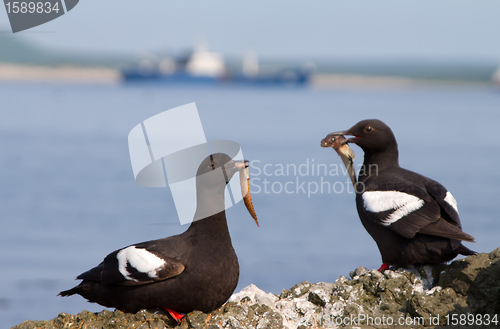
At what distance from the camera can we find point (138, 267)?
16.4 ft

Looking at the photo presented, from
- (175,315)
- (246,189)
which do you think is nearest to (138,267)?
(175,315)

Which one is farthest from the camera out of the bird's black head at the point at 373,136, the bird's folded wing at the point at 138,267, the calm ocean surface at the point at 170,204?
the calm ocean surface at the point at 170,204

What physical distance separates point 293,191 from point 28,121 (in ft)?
102

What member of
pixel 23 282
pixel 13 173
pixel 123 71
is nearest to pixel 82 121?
pixel 13 173

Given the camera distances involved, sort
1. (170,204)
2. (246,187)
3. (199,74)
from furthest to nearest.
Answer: (199,74) → (170,204) → (246,187)

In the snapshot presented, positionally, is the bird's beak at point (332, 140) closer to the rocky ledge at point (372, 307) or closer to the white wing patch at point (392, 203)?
the white wing patch at point (392, 203)

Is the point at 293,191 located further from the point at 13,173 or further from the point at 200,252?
the point at 200,252

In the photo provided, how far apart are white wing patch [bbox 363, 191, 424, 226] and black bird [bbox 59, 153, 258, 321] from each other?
1.54 metres

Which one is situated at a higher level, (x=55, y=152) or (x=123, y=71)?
(x=55, y=152)

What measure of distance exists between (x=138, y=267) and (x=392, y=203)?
2565mm

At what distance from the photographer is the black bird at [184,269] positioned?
4965 millimetres

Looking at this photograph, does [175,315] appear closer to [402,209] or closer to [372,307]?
[372,307]

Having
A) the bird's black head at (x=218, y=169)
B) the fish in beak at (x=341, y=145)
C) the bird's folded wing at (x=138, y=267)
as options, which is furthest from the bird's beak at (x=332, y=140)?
the bird's folded wing at (x=138, y=267)

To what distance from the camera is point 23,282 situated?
34.0 ft
